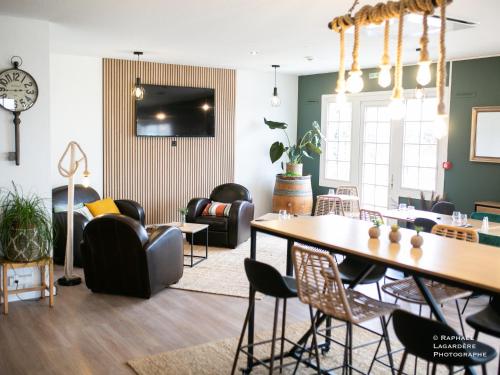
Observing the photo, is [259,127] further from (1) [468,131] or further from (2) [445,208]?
(2) [445,208]

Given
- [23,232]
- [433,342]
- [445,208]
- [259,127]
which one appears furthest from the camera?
[259,127]

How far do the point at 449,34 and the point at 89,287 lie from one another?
14.5ft

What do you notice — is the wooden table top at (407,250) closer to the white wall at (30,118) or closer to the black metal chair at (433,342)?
the black metal chair at (433,342)

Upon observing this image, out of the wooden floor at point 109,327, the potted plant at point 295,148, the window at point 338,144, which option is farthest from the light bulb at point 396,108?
the window at point 338,144

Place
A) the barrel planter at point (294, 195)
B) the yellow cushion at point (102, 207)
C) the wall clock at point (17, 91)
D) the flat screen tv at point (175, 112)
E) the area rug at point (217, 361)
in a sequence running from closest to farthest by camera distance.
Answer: the area rug at point (217, 361)
the wall clock at point (17, 91)
the yellow cushion at point (102, 207)
the flat screen tv at point (175, 112)
the barrel planter at point (294, 195)

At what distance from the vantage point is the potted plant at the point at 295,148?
882 centimetres

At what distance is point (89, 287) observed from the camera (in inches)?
217

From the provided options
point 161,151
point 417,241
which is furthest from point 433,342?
point 161,151

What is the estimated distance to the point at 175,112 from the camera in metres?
8.42

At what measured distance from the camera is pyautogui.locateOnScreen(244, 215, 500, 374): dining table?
101 inches

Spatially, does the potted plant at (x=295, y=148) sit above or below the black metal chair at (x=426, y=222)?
above

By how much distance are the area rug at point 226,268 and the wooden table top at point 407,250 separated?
194 cm

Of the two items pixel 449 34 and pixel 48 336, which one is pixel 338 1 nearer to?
pixel 449 34

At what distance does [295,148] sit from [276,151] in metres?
0.33
